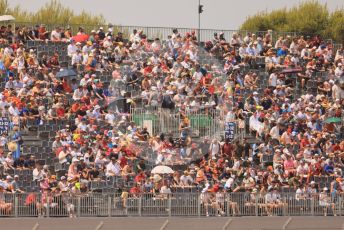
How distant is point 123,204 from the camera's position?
4959 centimetres

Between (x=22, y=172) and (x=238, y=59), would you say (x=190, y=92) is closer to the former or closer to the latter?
(x=238, y=59)

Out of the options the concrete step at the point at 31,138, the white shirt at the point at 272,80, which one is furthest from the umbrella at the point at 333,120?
the concrete step at the point at 31,138

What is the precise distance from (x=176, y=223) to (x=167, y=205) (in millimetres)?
5138

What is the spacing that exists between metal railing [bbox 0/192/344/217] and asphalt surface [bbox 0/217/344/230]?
321cm

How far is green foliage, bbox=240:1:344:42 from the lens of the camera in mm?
99688

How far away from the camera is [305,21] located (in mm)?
103125

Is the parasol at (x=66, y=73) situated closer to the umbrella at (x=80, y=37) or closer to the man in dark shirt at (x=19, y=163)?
the umbrella at (x=80, y=37)

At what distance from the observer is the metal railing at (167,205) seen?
159 feet

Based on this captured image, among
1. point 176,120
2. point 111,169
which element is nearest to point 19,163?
point 111,169

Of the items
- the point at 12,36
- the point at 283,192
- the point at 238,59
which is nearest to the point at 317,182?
the point at 283,192

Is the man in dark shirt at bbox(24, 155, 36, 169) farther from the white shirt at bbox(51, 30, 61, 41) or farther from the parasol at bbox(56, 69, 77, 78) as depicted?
the white shirt at bbox(51, 30, 61, 41)

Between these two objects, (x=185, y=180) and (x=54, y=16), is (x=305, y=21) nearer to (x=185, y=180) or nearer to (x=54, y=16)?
(x=54, y=16)

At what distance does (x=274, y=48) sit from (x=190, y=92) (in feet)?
20.2

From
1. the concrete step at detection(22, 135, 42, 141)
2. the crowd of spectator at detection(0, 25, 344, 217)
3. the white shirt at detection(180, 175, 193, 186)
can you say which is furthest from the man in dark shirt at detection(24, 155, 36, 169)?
the white shirt at detection(180, 175, 193, 186)
